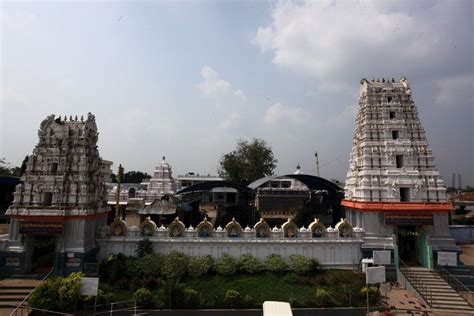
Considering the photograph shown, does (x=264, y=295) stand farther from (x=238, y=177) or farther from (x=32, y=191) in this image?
(x=238, y=177)

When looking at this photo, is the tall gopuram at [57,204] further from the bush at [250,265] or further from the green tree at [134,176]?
the green tree at [134,176]

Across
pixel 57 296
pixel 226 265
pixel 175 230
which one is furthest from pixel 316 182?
pixel 57 296

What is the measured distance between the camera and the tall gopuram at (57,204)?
17.8m

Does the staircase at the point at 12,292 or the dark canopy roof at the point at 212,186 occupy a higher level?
the dark canopy roof at the point at 212,186

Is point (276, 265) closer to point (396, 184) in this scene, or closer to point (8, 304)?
point (396, 184)

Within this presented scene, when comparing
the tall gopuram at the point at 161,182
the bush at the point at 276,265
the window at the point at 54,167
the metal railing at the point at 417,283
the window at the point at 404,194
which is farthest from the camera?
the tall gopuram at the point at 161,182

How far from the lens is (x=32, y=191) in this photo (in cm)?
1856

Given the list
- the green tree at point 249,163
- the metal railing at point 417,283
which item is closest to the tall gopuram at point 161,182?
the green tree at point 249,163

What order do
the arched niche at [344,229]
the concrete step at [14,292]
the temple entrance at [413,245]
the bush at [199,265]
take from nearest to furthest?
1. the concrete step at [14,292]
2. the bush at [199,265]
3. the temple entrance at [413,245]
4. the arched niche at [344,229]

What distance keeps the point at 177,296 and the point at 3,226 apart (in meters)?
24.9

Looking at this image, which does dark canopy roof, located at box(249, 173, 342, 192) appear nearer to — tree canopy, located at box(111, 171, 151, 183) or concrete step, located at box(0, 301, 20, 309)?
concrete step, located at box(0, 301, 20, 309)

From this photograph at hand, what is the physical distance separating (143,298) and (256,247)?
24.7 ft

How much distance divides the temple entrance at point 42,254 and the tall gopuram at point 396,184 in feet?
65.9

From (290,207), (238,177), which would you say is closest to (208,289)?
(290,207)
